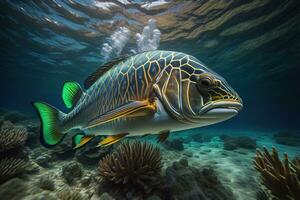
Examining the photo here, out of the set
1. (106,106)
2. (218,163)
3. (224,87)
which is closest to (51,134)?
(106,106)

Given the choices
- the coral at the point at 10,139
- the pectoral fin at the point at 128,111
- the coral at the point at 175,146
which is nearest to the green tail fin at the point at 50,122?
the pectoral fin at the point at 128,111

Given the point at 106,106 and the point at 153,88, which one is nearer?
the point at 153,88

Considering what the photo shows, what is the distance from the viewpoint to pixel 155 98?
185cm

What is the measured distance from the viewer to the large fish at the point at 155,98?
64.6 inches

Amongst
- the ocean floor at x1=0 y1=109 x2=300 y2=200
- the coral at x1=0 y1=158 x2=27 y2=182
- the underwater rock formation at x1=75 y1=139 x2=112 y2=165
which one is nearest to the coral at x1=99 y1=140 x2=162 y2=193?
the ocean floor at x1=0 y1=109 x2=300 y2=200

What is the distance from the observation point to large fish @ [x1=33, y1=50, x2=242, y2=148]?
1642 mm

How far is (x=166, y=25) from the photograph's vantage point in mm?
14852

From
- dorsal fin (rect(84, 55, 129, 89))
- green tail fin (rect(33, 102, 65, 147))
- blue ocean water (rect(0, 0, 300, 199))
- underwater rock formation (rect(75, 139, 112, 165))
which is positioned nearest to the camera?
dorsal fin (rect(84, 55, 129, 89))

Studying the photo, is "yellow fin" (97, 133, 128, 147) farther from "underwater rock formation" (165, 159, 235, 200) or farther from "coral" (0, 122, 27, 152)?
"coral" (0, 122, 27, 152)

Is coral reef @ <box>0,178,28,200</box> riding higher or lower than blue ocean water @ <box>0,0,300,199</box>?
lower

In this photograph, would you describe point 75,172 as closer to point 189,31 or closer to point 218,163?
point 218,163

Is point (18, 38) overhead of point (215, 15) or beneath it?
overhead

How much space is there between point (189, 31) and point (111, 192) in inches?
597

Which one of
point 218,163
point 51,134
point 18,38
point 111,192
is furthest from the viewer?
point 18,38
